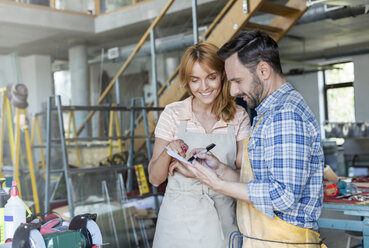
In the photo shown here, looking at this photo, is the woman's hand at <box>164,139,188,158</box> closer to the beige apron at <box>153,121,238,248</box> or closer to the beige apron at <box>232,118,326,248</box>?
the beige apron at <box>153,121,238,248</box>

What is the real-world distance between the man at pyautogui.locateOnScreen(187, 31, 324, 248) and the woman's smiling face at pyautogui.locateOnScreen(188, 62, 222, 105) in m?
0.31

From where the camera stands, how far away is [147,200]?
4.56 m

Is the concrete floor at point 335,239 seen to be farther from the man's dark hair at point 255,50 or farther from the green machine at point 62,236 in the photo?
the green machine at point 62,236

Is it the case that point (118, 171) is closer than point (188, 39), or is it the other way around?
point (118, 171)

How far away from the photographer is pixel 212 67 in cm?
197

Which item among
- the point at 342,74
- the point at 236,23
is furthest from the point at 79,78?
the point at 342,74

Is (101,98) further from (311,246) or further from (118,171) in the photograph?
(311,246)

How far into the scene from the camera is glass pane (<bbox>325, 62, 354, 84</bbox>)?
6.22 metres

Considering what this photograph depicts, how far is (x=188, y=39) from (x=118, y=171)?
5.28 ft

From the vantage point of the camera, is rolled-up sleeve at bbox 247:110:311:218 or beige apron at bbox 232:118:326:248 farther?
beige apron at bbox 232:118:326:248

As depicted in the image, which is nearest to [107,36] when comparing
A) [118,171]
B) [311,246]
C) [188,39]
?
[188,39]

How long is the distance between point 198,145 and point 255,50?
58 centimetres

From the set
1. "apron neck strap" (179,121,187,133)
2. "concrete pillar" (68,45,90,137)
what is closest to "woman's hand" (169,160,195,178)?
"apron neck strap" (179,121,187,133)

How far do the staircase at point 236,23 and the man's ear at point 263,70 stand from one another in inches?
119
